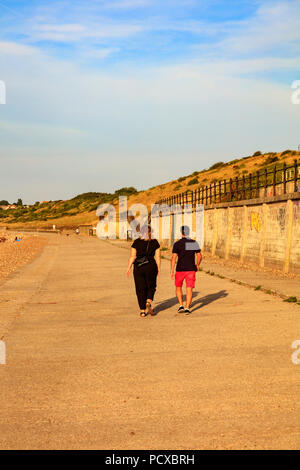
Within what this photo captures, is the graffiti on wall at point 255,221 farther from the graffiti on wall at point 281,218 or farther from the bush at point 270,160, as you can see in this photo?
the bush at point 270,160

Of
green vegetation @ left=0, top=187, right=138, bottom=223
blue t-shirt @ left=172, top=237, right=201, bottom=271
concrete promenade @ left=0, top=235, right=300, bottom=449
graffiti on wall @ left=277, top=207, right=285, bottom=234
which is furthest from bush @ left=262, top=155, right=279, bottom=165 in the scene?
blue t-shirt @ left=172, top=237, right=201, bottom=271

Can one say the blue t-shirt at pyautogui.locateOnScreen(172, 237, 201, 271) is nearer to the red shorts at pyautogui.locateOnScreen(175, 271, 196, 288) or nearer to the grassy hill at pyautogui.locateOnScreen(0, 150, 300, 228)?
the red shorts at pyautogui.locateOnScreen(175, 271, 196, 288)

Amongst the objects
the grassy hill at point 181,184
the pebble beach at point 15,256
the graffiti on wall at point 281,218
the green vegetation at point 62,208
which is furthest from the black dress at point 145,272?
the green vegetation at point 62,208

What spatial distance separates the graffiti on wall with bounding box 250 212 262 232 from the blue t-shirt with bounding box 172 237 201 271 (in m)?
11.6

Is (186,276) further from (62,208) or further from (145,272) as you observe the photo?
(62,208)

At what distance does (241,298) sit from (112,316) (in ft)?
11.7

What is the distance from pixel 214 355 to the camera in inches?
292

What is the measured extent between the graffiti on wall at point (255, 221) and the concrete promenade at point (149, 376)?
10.2m

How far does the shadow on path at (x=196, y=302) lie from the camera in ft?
38.7

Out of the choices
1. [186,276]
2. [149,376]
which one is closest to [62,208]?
[186,276]

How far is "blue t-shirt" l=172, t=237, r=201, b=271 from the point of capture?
35.9 ft

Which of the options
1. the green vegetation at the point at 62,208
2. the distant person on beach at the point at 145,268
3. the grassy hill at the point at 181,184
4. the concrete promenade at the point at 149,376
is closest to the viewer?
the concrete promenade at the point at 149,376

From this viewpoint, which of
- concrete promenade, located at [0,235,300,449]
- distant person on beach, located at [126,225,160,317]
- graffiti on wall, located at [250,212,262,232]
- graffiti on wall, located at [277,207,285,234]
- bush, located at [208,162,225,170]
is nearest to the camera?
concrete promenade, located at [0,235,300,449]
